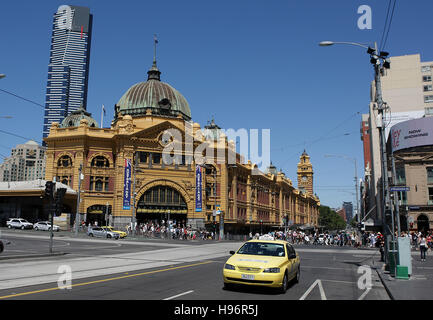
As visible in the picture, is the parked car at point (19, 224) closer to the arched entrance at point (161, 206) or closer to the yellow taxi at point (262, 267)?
the arched entrance at point (161, 206)

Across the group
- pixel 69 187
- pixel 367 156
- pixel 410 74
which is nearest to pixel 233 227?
pixel 69 187

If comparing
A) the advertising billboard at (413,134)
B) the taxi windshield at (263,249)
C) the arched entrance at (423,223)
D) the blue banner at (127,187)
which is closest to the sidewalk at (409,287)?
the taxi windshield at (263,249)

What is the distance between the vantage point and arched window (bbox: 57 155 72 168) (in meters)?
59.8

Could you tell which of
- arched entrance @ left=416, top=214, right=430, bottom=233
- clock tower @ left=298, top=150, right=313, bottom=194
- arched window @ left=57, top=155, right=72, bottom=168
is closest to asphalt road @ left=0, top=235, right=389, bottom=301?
arched entrance @ left=416, top=214, right=430, bottom=233

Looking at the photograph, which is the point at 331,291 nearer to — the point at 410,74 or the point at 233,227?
the point at 233,227

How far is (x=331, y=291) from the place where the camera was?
1227 centimetres

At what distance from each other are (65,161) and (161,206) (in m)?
16.2

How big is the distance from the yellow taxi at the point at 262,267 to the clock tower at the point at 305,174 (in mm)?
138097

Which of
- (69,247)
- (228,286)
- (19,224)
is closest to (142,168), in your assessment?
(19,224)

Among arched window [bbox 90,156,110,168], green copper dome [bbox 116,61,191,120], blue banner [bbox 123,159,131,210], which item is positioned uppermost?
green copper dome [bbox 116,61,191,120]

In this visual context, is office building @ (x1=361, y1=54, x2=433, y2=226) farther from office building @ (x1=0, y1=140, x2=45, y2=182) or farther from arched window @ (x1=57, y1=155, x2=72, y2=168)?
office building @ (x1=0, y1=140, x2=45, y2=182)

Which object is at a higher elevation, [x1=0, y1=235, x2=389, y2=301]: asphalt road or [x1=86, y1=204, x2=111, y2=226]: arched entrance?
[x1=86, y1=204, x2=111, y2=226]: arched entrance

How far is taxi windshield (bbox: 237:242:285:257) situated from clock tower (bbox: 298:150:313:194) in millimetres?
137993
